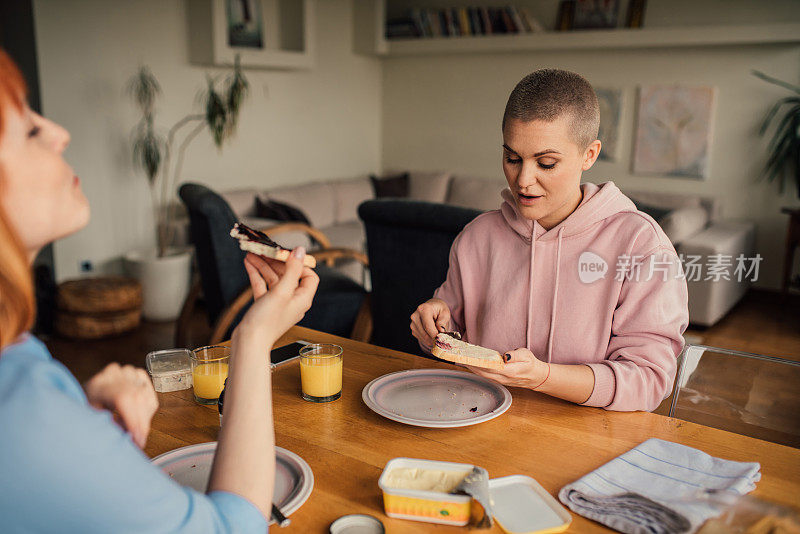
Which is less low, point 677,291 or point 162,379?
point 677,291

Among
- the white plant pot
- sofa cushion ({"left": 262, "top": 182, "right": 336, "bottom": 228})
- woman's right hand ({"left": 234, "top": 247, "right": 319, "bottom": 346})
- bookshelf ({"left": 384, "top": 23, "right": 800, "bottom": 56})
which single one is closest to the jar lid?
woman's right hand ({"left": 234, "top": 247, "right": 319, "bottom": 346})

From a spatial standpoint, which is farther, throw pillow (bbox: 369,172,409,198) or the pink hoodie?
throw pillow (bbox: 369,172,409,198)

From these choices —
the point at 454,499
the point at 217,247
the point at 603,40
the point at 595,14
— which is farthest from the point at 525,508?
the point at 595,14

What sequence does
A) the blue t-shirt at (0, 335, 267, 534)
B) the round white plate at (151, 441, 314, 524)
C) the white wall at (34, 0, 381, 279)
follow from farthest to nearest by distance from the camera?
the white wall at (34, 0, 381, 279) < the round white plate at (151, 441, 314, 524) < the blue t-shirt at (0, 335, 267, 534)

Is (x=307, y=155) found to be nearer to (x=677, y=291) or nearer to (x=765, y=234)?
(x=765, y=234)

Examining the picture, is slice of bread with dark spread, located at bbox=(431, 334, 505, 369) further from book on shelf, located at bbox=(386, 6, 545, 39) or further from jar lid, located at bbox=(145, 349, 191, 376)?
book on shelf, located at bbox=(386, 6, 545, 39)

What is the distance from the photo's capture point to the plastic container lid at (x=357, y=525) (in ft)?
2.72

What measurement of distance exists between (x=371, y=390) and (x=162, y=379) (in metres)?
0.43

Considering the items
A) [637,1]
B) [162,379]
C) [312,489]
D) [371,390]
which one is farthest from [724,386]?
[637,1]

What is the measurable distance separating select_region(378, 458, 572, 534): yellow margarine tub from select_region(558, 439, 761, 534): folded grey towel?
5cm

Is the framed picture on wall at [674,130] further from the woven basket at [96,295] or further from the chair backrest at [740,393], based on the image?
the chair backrest at [740,393]

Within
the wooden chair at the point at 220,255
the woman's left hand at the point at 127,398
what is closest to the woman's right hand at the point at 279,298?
the woman's left hand at the point at 127,398

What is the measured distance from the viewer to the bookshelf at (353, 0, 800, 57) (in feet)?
16.0

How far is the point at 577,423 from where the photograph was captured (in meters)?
1.15
